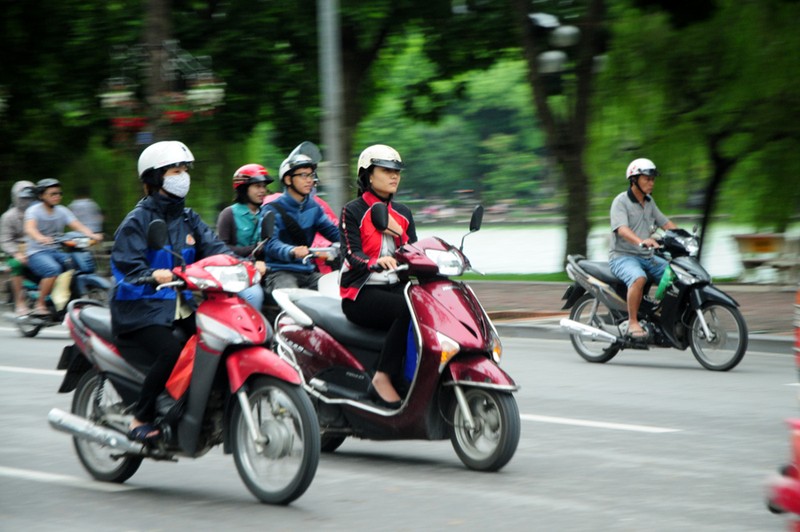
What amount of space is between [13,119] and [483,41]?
10119mm

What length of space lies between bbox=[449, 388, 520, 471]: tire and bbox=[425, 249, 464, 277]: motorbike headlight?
2.17 ft

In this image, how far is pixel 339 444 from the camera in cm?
812

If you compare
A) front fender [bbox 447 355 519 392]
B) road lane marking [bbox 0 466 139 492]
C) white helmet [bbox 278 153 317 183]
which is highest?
white helmet [bbox 278 153 317 183]

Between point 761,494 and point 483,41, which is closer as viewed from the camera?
point 761,494

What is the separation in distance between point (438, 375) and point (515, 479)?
695mm

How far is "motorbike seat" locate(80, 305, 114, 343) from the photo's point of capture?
22.5 ft

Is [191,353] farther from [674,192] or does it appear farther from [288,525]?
[674,192]

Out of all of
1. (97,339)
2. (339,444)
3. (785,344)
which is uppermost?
(97,339)

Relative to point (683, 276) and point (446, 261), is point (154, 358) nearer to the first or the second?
point (446, 261)

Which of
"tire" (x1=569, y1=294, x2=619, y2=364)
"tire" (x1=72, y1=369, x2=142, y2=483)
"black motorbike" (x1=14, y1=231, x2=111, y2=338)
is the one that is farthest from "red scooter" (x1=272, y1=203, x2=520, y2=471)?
"black motorbike" (x1=14, y1=231, x2=111, y2=338)

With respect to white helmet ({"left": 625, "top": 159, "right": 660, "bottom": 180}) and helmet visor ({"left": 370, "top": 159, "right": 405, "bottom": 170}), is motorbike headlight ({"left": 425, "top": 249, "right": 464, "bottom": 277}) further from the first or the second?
white helmet ({"left": 625, "top": 159, "right": 660, "bottom": 180})

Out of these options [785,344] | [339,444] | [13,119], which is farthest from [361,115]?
[339,444]

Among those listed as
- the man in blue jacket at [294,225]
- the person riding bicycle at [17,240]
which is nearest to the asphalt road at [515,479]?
the man in blue jacket at [294,225]

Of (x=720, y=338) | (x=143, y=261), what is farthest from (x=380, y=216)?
(x=720, y=338)
